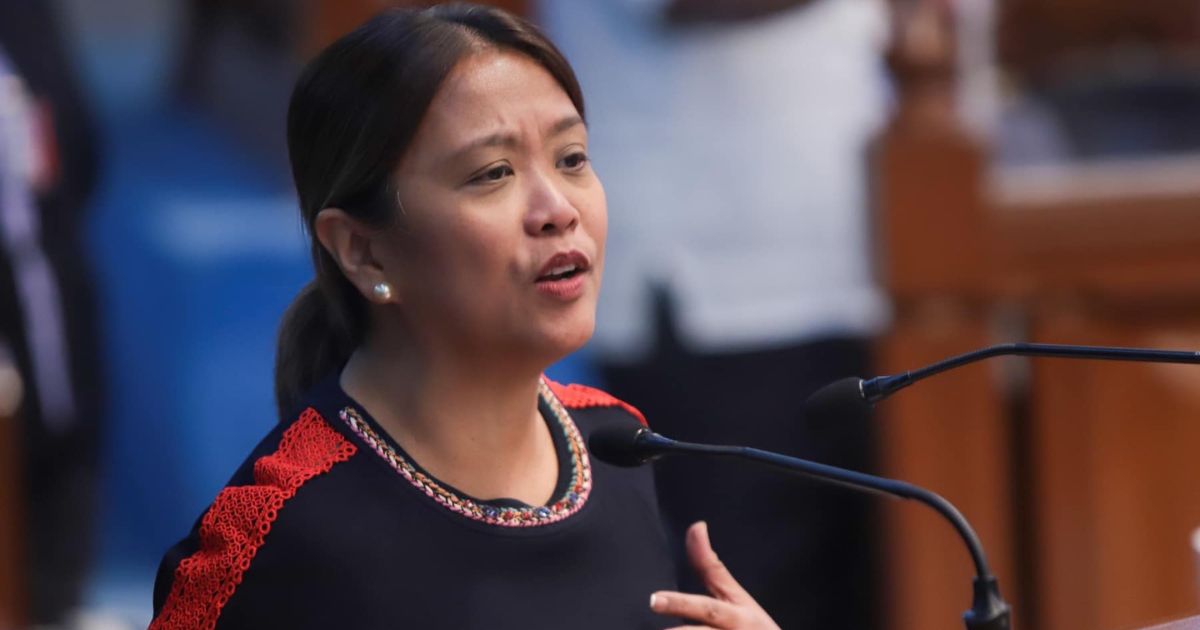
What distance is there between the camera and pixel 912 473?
3.56m

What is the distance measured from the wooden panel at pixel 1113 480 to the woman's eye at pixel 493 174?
2270 millimetres

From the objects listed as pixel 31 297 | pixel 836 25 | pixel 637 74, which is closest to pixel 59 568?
pixel 31 297

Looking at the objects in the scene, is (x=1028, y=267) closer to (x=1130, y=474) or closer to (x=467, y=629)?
(x=1130, y=474)

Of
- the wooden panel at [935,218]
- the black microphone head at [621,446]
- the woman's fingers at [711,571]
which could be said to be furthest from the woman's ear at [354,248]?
the wooden panel at [935,218]

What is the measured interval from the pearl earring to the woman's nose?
0.51 feet

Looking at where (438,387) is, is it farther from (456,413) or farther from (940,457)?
(940,457)

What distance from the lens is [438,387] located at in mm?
1609

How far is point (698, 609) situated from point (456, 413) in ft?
0.97

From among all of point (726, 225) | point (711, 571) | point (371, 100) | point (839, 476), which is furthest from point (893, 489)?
point (726, 225)

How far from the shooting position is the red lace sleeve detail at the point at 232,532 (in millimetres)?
Answer: 1466

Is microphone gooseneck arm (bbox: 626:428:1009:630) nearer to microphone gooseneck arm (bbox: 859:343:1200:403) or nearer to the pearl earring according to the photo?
microphone gooseneck arm (bbox: 859:343:1200:403)

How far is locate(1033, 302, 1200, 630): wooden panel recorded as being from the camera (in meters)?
3.58

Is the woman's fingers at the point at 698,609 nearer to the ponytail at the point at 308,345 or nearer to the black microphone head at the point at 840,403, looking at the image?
the black microphone head at the point at 840,403

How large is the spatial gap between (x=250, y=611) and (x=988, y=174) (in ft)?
8.06
